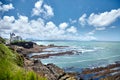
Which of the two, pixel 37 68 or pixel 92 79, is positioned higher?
pixel 37 68

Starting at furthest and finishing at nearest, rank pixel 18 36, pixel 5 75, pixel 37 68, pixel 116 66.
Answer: pixel 18 36, pixel 116 66, pixel 37 68, pixel 5 75

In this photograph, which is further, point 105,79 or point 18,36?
point 18,36

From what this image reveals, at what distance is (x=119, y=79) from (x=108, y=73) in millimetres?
7743

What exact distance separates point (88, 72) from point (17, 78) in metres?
41.6

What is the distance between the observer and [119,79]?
147 feet

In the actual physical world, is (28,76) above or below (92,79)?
above

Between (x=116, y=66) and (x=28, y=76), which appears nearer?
(x=28, y=76)

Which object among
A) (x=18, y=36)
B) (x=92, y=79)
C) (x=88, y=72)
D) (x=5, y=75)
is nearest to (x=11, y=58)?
(x=5, y=75)

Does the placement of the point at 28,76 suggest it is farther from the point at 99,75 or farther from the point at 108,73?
the point at 108,73

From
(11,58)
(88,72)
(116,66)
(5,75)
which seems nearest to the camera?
(5,75)

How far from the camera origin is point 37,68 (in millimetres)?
39188

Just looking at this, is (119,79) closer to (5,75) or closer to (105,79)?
(105,79)

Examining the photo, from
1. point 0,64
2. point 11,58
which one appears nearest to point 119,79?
point 11,58

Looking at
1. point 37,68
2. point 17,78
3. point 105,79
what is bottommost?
point 105,79
